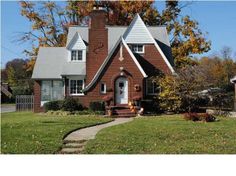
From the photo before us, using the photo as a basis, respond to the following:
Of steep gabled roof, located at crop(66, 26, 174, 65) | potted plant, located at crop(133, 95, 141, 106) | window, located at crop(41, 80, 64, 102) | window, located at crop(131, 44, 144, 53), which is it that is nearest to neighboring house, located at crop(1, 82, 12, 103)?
window, located at crop(41, 80, 64, 102)

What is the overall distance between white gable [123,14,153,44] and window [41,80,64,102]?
23.7ft

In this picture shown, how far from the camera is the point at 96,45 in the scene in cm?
3297

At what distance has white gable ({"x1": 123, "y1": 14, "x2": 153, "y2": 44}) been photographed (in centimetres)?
3294

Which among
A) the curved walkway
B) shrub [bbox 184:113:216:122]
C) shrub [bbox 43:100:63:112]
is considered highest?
shrub [bbox 43:100:63:112]

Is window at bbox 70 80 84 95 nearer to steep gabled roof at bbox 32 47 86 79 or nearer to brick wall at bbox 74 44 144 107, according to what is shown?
steep gabled roof at bbox 32 47 86 79

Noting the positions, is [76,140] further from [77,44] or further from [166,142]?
[77,44]

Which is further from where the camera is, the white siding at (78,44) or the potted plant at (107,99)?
the white siding at (78,44)

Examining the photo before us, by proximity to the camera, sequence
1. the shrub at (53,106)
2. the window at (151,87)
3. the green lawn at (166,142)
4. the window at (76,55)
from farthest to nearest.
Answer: the window at (76,55)
the window at (151,87)
the shrub at (53,106)
the green lawn at (166,142)

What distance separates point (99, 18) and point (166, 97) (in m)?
9.06

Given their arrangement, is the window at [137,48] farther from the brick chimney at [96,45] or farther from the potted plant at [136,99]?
the potted plant at [136,99]

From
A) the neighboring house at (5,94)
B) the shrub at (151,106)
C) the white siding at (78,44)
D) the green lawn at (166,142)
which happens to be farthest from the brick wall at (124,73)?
the neighboring house at (5,94)

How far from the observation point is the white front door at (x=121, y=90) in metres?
30.9

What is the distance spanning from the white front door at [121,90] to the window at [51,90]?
6359mm

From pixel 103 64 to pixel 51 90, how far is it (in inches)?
270
